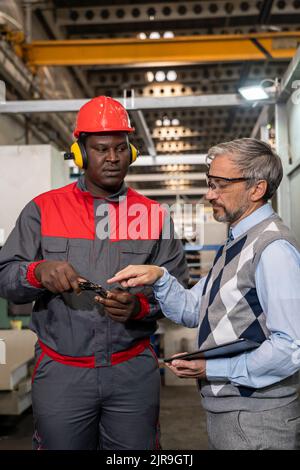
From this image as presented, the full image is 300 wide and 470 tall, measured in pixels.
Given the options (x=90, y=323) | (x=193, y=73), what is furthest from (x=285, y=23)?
(x=90, y=323)

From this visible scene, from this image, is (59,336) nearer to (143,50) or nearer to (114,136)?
(114,136)

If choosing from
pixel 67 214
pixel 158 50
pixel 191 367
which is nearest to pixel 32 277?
pixel 67 214

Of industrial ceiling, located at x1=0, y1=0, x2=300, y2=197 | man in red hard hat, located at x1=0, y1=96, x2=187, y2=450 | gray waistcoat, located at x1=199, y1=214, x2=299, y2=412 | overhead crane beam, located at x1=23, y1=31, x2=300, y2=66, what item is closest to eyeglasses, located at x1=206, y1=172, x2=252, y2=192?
gray waistcoat, located at x1=199, y1=214, x2=299, y2=412

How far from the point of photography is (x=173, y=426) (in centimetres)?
360

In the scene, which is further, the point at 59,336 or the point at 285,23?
the point at 285,23

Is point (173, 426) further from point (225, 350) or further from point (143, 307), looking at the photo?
point (225, 350)

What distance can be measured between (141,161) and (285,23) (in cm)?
225

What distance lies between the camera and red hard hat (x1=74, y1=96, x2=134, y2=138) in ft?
5.26

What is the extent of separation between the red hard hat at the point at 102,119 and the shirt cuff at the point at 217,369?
0.81m

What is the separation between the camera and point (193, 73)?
5.91m

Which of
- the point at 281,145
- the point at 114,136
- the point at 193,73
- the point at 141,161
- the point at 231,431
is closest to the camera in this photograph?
the point at 231,431

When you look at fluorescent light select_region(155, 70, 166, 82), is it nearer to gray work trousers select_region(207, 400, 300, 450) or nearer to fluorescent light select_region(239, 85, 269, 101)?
fluorescent light select_region(239, 85, 269, 101)

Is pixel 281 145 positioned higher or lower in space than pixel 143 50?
lower

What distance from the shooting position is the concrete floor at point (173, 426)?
319 cm
